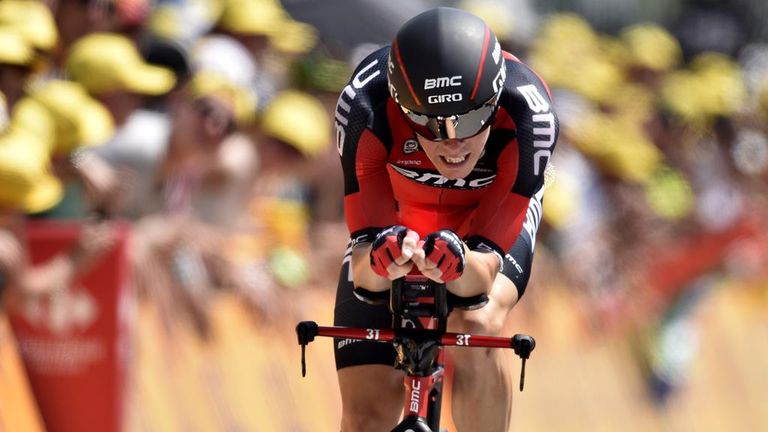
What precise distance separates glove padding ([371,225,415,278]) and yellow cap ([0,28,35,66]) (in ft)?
10.1

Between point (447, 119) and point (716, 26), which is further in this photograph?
point (716, 26)

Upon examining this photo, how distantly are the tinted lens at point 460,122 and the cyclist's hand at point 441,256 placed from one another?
42 cm

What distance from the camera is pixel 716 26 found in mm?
19078

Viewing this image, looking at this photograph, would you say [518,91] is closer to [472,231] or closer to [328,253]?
[472,231]

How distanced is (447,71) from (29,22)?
336 cm

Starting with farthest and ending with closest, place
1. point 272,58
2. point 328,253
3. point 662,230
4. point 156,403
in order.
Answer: point 662,230 → point 272,58 → point 328,253 → point 156,403

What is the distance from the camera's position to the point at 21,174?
6.70 metres

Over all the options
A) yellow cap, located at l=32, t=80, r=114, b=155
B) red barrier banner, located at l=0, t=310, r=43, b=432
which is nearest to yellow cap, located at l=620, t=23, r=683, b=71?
yellow cap, located at l=32, t=80, r=114, b=155

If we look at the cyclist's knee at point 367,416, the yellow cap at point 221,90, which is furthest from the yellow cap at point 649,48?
the cyclist's knee at point 367,416

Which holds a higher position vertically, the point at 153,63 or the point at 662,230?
the point at 153,63

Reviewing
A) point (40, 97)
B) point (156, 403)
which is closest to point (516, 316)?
point (156, 403)

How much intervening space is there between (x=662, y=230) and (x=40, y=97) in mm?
8316

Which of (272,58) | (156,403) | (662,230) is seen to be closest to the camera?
(156,403)

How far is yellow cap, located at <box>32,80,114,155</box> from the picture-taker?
7375mm
